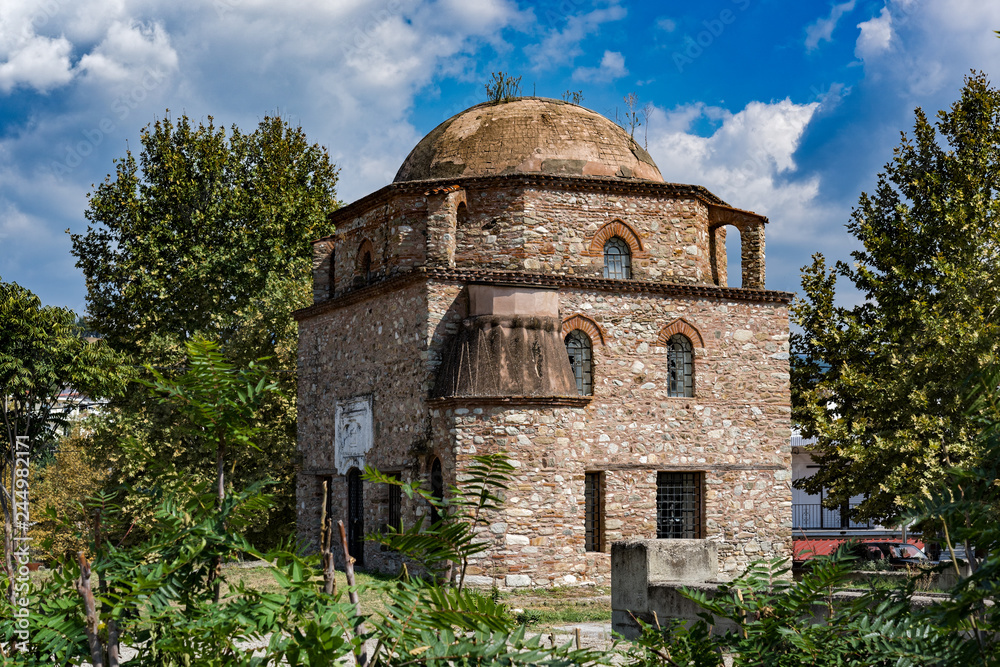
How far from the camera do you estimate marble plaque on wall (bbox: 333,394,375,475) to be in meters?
18.6

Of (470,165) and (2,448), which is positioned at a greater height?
(470,165)

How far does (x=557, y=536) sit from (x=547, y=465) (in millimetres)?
1150

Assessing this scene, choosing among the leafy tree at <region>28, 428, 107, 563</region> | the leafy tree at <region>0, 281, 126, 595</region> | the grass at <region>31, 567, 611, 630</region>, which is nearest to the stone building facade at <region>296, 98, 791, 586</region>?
the grass at <region>31, 567, 611, 630</region>

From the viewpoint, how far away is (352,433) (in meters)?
19.1

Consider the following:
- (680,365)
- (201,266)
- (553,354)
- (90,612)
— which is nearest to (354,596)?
(90,612)

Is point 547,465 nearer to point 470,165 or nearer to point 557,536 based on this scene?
point 557,536

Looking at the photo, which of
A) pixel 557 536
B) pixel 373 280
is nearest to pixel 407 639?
pixel 557 536

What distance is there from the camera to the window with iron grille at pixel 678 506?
17969 mm

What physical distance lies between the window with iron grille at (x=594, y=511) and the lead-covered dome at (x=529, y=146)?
18.7 ft

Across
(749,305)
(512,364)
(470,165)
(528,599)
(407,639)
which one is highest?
(470,165)

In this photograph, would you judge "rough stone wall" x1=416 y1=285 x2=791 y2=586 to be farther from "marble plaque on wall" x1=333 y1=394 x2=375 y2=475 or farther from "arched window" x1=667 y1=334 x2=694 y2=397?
"marble plaque on wall" x1=333 y1=394 x2=375 y2=475

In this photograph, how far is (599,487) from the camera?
17500 millimetres

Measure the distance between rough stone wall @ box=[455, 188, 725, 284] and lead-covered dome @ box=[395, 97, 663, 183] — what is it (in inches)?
22.0

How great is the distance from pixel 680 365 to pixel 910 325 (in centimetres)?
599
